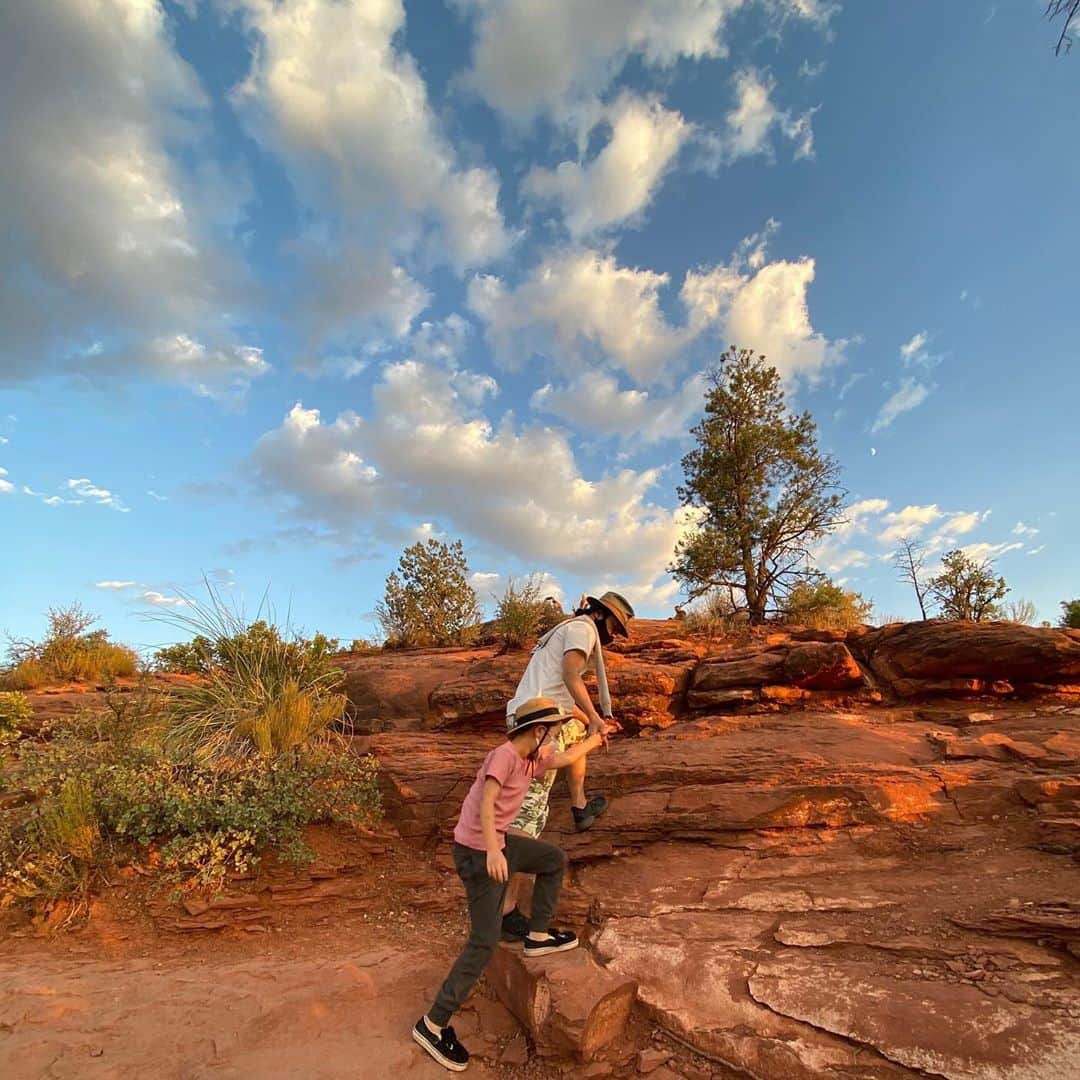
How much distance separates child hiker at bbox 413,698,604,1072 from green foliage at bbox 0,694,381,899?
Answer: 2.79 m

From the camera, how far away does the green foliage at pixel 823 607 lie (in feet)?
39.2

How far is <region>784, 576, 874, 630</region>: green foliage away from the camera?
11938mm

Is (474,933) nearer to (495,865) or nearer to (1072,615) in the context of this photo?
(495,865)

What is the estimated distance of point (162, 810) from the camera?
6184 millimetres

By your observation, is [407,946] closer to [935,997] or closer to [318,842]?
[318,842]

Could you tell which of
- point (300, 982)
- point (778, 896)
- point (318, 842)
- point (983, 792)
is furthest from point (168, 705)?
point (983, 792)

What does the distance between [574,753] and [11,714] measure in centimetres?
807

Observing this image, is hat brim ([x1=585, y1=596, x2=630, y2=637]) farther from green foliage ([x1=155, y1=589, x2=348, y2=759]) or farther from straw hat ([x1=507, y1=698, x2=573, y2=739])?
green foliage ([x1=155, y1=589, x2=348, y2=759])

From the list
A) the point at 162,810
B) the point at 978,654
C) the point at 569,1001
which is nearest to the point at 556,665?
the point at 569,1001

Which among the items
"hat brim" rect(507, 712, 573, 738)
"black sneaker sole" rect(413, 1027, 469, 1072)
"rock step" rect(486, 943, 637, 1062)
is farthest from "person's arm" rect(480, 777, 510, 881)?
"black sneaker sole" rect(413, 1027, 469, 1072)

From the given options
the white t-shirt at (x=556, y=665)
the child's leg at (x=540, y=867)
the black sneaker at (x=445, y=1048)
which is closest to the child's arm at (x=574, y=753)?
the white t-shirt at (x=556, y=665)

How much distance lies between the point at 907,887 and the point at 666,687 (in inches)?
157

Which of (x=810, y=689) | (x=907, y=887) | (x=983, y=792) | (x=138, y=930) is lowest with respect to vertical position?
(x=138, y=930)

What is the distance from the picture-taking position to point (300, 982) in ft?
14.9
